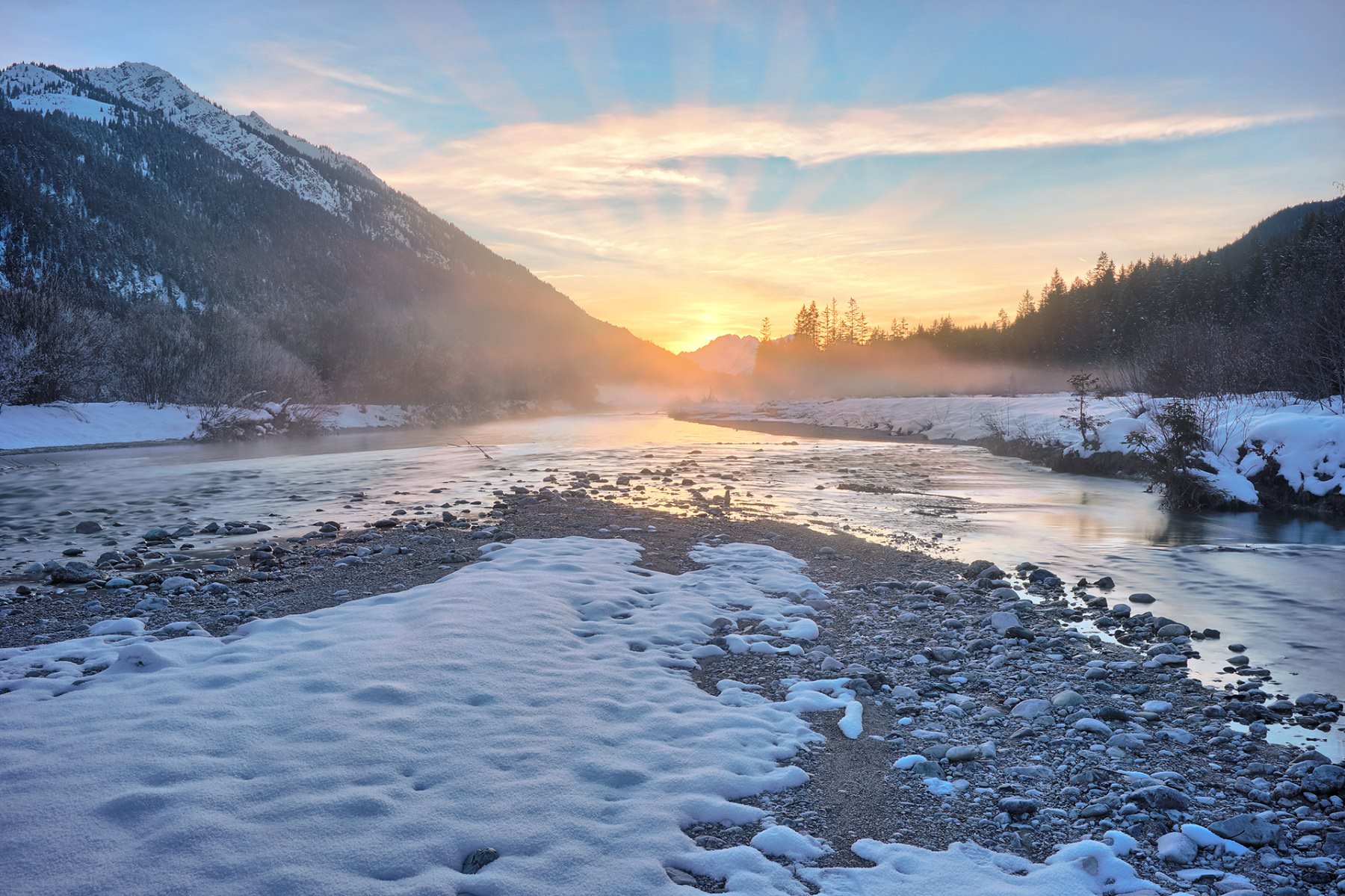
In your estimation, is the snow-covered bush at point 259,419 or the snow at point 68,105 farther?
the snow at point 68,105

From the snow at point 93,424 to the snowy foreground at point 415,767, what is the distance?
1444 inches

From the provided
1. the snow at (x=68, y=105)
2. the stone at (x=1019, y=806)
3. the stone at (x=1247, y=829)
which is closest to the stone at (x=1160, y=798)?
the stone at (x=1247, y=829)

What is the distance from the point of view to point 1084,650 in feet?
22.6

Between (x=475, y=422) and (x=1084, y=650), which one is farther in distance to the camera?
(x=475, y=422)

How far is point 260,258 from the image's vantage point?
111 m

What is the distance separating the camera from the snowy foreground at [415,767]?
334cm

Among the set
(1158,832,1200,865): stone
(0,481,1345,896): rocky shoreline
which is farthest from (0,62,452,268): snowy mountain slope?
(1158,832,1200,865): stone


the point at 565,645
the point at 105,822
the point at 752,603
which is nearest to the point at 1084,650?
the point at 752,603

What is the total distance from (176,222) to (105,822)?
127304 mm

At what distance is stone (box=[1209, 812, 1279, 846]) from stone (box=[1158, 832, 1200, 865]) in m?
0.26

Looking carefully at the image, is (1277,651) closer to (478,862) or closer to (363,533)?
(478,862)

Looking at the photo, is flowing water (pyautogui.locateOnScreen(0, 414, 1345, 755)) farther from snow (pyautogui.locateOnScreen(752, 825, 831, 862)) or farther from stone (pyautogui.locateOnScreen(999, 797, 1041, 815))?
snow (pyautogui.locateOnScreen(752, 825, 831, 862))

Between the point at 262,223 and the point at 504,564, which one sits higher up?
the point at 262,223

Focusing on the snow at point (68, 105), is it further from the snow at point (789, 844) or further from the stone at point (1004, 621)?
the snow at point (789, 844)
